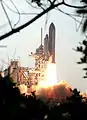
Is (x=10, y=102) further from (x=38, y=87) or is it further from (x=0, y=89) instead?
(x=38, y=87)

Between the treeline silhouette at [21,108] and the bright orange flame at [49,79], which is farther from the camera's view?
the bright orange flame at [49,79]

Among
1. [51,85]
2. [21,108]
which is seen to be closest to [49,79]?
[51,85]

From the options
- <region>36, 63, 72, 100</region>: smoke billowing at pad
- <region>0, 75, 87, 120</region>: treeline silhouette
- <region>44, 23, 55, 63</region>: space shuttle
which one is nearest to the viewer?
<region>0, 75, 87, 120</region>: treeline silhouette

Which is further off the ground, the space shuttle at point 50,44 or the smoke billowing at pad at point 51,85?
the space shuttle at point 50,44

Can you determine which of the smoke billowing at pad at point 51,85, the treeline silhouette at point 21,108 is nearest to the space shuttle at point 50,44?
the smoke billowing at pad at point 51,85

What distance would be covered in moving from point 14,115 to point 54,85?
86308 millimetres

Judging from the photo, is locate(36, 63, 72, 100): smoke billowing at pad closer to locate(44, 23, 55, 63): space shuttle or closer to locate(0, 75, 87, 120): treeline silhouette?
locate(44, 23, 55, 63): space shuttle

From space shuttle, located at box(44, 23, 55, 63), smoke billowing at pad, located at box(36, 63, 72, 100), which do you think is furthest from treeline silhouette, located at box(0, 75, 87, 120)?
space shuttle, located at box(44, 23, 55, 63)

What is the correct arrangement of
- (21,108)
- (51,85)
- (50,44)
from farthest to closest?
(50,44) < (51,85) < (21,108)

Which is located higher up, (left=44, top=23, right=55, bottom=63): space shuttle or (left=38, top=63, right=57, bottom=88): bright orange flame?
(left=44, top=23, right=55, bottom=63): space shuttle

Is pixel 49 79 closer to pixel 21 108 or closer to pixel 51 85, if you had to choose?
pixel 51 85

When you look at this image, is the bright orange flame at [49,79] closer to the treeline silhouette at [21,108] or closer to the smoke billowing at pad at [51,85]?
the smoke billowing at pad at [51,85]

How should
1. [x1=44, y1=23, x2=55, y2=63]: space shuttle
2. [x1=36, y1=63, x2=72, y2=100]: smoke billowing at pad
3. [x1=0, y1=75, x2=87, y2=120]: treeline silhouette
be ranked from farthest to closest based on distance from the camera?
[x1=44, y1=23, x2=55, y2=63]: space shuttle < [x1=36, y1=63, x2=72, y2=100]: smoke billowing at pad < [x1=0, y1=75, x2=87, y2=120]: treeline silhouette

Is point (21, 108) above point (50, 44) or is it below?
below
